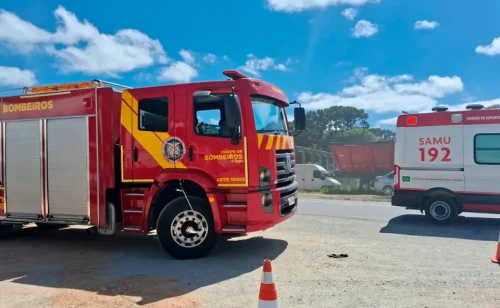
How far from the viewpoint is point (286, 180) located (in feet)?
23.3

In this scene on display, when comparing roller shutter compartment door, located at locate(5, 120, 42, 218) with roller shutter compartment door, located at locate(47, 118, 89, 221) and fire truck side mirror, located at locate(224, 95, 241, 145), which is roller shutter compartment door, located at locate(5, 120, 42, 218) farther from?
fire truck side mirror, located at locate(224, 95, 241, 145)

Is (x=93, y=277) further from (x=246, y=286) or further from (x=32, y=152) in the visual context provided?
(x=32, y=152)

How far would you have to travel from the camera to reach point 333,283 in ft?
17.1

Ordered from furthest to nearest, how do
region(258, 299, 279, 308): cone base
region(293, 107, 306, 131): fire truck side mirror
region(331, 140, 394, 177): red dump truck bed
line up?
1. region(331, 140, 394, 177): red dump truck bed
2. region(293, 107, 306, 131): fire truck side mirror
3. region(258, 299, 279, 308): cone base

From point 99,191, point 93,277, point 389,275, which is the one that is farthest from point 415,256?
point 99,191

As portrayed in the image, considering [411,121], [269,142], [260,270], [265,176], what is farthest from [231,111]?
[411,121]

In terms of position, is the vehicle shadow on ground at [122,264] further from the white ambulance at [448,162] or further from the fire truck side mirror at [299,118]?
the white ambulance at [448,162]

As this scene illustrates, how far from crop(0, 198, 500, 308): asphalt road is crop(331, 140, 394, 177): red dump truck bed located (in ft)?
50.3

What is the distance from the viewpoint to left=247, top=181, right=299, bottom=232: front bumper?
250 inches

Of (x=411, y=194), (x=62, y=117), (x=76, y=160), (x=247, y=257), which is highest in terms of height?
(x=62, y=117)

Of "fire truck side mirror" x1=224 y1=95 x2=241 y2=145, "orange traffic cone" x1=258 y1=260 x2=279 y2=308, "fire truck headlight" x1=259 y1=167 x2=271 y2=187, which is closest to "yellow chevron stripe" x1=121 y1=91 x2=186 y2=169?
"fire truck side mirror" x1=224 y1=95 x2=241 y2=145

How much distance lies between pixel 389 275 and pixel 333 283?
0.89m

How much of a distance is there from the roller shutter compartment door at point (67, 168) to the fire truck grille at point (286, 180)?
11.1ft

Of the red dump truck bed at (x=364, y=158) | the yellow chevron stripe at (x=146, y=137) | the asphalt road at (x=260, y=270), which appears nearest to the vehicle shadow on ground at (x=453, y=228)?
the asphalt road at (x=260, y=270)
